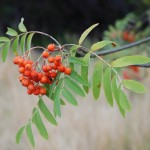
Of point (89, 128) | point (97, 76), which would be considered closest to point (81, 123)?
point (89, 128)

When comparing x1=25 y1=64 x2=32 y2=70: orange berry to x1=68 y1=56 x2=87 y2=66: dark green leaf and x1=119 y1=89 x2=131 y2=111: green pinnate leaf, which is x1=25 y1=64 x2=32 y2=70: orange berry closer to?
x1=68 y1=56 x2=87 y2=66: dark green leaf

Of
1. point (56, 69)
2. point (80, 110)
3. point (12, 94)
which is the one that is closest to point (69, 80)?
point (56, 69)

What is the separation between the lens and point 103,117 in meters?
4.12

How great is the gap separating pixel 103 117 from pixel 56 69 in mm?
3026

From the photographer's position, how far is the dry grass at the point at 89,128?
380 cm

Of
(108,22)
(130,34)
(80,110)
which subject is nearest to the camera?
(130,34)

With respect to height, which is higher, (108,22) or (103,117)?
(108,22)

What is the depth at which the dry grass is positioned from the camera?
3805 mm

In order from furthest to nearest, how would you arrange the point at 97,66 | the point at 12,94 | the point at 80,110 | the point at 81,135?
the point at 12,94, the point at 80,110, the point at 81,135, the point at 97,66

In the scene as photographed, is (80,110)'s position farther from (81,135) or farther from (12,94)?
(12,94)

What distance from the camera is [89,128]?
4.04 metres

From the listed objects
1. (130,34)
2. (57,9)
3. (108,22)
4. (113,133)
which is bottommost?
(113,133)

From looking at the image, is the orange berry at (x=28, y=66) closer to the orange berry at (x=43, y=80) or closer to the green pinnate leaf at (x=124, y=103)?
the orange berry at (x=43, y=80)

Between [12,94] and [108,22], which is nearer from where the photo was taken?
[12,94]
